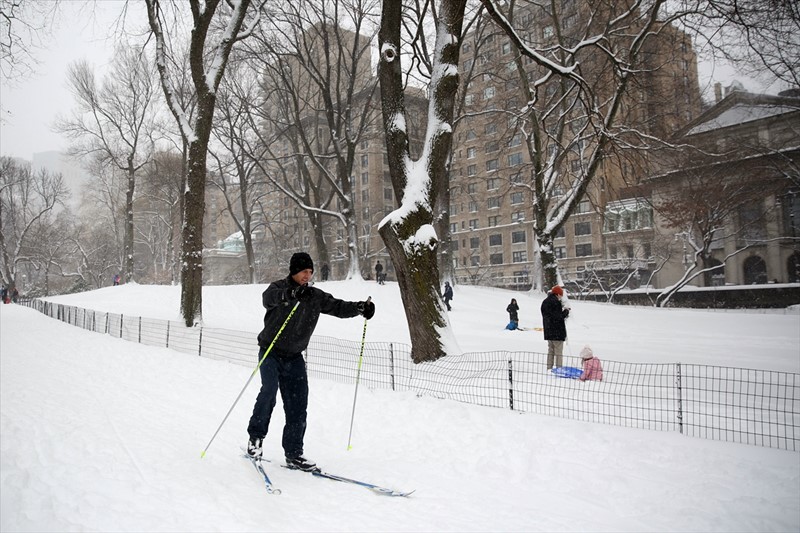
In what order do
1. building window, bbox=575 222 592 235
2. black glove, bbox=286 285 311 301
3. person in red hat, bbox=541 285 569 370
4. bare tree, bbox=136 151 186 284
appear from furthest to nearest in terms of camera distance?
1. building window, bbox=575 222 592 235
2. bare tree, bbox=136 151 186 284
3. person in red hat, bbox=541 285 569 370
4. black glove, bbox=286 285 311 301

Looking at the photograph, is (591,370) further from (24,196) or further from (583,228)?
(24,196)

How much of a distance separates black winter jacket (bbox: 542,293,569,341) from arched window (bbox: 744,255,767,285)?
42362 mm

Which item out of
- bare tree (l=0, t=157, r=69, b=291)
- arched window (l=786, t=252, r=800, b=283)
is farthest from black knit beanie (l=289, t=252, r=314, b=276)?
bare tree (l=0, t=157, r=69, b=291)

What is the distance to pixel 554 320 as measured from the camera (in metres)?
9.60

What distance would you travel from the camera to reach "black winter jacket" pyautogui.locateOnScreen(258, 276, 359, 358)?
4.74 m

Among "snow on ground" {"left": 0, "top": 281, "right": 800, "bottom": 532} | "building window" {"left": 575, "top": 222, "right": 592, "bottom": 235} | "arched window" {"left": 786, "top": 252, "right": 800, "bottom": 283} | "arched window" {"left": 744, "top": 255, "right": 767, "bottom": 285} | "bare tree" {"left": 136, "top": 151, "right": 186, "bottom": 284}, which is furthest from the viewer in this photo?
"building window" {"left": 575, "top": 222, "right": 592, "bottom": 235}

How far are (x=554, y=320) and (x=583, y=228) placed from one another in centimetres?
5482

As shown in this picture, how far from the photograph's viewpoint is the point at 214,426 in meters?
6.35

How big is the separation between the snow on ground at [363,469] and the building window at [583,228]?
57451 millimetres

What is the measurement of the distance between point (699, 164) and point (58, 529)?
34.1 meters

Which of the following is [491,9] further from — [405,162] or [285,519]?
[285,519]

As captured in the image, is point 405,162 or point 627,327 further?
point 627,327

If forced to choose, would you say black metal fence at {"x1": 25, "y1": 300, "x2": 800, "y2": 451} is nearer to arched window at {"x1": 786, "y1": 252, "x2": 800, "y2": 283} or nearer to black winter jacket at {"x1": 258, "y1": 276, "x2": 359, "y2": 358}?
black winter jacket at {"x1": 258, "y1": 276, "x2": 359, "y2": 358}

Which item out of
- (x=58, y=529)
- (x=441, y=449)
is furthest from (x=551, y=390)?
(x=58, y=529)
